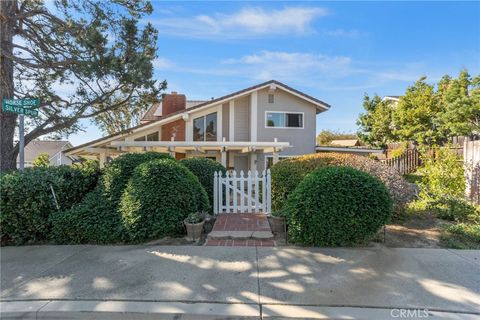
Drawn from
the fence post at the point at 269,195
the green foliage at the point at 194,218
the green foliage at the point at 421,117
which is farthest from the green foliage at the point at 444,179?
the green foliage at the point at 421,117

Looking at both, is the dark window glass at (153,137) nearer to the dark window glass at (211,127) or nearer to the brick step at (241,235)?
the dark window glass at (211,127)

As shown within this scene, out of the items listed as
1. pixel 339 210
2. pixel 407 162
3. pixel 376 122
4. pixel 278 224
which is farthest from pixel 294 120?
pixel 339 210

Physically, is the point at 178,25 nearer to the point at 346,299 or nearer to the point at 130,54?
the point at 130,54

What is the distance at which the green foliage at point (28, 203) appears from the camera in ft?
16.2

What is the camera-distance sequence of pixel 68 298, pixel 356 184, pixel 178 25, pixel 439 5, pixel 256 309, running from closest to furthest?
pixel 256 309 < pixel 68 298 < pixel 356 184 < pixel 439 5 < pixel 178 25

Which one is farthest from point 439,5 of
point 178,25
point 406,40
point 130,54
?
point 130,54

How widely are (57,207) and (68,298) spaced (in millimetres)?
2623

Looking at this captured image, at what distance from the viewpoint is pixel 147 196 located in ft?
16.1

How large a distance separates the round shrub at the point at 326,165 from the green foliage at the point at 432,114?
14.3 metres

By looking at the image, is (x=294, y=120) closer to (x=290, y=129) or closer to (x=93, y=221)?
(x=290, y=129)

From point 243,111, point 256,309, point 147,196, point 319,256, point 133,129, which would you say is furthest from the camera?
point 243,111

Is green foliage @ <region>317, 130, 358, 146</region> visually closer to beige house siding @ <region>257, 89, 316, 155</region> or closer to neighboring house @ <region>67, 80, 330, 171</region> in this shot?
beige house siding @ <region>257, 89, 316, 155</region>

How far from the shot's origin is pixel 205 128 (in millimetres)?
15250

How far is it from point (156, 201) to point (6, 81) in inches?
240
